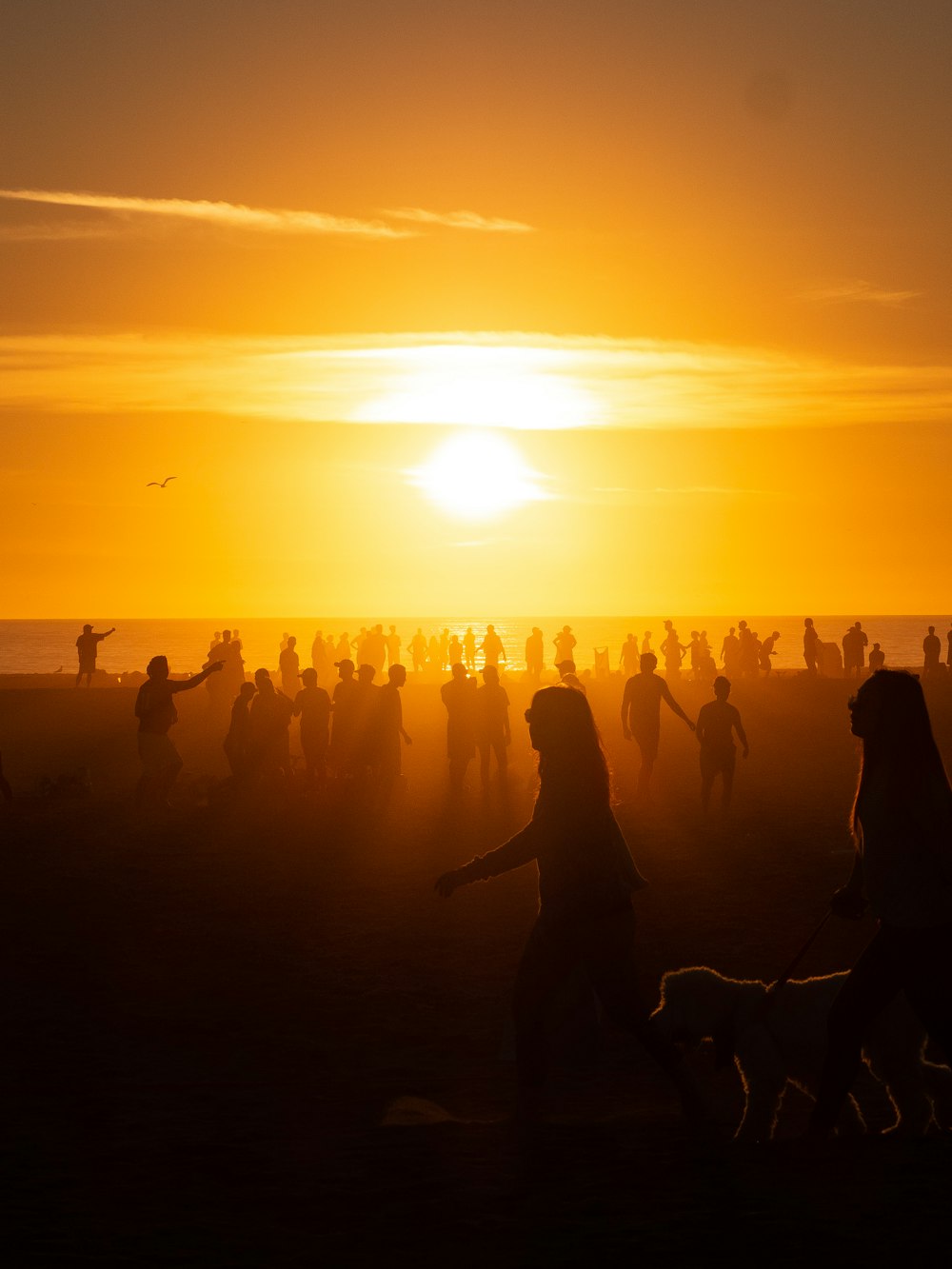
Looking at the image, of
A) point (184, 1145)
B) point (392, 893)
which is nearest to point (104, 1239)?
point (184, 1145)

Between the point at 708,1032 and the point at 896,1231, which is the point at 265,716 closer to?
the point at 708,1032

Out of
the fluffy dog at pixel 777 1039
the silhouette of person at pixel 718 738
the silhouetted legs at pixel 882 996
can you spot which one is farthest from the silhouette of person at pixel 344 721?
the silhouetted legs at pixel 882 996

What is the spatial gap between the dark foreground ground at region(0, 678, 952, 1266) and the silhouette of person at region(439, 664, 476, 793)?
107 cm

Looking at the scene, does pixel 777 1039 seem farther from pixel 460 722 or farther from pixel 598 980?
pixel 460 722

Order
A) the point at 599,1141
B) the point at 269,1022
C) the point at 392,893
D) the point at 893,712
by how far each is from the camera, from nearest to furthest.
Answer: the point at 893,712 → the point at 599,1141 → the point at 269,1022 → the point at 392,893

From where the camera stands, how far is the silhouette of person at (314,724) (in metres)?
18.6

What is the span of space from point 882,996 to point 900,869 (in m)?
0.52

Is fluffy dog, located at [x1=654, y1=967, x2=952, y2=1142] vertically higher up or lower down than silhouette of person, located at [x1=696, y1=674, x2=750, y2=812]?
lower down

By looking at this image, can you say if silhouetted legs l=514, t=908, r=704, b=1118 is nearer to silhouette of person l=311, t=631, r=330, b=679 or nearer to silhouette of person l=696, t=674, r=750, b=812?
silhouette of person l=696, t=674, r=750, b=812

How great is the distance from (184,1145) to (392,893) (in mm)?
6773

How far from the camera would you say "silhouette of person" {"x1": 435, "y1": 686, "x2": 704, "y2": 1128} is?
638cm

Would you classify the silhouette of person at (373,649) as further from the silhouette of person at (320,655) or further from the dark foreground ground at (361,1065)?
the dark foreground ground at (361,1065)

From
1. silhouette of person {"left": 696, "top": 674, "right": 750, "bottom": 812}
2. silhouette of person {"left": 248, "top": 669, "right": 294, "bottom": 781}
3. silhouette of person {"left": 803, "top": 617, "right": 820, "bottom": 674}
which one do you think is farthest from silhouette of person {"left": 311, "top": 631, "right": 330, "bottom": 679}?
silhouette of person {"left": 696, "top": 674, "right": 750, "bottom": 812}

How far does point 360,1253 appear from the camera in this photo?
16.3 ft
